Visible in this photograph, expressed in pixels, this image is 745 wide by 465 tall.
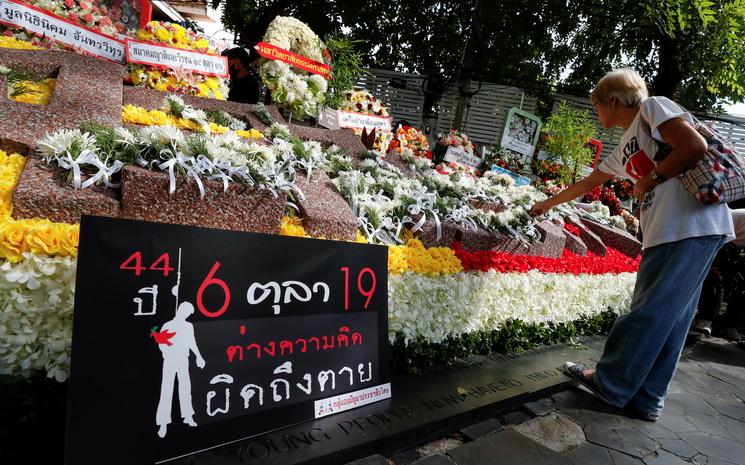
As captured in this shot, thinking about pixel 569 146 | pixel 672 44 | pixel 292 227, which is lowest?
pixel 292 227

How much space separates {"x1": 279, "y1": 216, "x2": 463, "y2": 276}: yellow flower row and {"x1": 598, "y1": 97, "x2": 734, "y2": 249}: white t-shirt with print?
1092mm

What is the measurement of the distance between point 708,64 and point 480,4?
4470 millimetres

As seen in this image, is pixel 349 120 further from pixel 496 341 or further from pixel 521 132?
pixel 521 132

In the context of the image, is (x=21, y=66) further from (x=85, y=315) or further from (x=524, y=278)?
(x=524, y=278)

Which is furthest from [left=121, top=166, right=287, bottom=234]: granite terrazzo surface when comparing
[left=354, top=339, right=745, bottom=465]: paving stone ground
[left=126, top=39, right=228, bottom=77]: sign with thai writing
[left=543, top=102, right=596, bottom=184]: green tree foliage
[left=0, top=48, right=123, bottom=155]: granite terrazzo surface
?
[left=543, top=102, right=596, bottom=184]: green tree foliage

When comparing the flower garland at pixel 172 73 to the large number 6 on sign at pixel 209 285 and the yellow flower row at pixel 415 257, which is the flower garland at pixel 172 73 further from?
the large number 6 on sign at pixel 209 285

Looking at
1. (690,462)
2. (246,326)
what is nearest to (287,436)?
(246,326)

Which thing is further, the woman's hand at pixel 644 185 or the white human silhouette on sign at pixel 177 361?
the woman's hand at pixel 644 185

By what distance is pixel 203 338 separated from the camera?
59.3 inches

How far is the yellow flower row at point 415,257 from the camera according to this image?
2.29m

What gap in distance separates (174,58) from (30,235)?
129 inches

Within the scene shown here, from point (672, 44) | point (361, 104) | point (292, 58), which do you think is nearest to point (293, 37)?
point (292, 58)

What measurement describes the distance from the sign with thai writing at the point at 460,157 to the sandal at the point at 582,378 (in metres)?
3.71

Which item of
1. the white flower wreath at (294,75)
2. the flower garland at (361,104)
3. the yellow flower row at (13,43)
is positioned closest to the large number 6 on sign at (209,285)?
the yellow flower row at (13,43)
